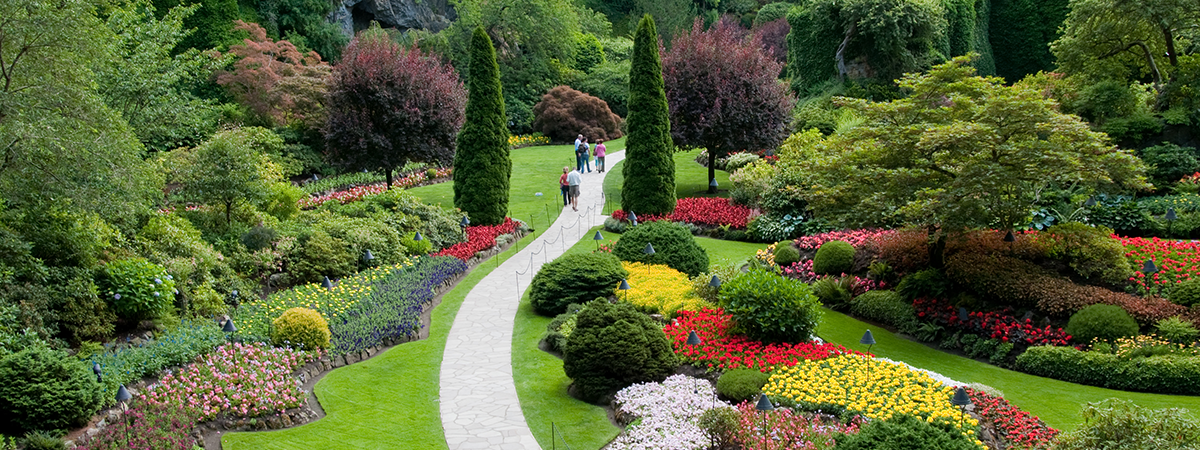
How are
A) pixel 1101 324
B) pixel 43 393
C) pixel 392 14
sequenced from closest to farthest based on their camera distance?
1. pixel 43 393
2. pixel 1101 324
3. pixel 392 14

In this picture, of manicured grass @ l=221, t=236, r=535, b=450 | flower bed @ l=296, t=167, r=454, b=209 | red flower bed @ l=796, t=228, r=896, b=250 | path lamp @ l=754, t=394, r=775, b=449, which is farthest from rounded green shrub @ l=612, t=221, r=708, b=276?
flower bed @ l=296, t=167, r=454, b=209

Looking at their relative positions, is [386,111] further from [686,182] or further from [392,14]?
[392,14]

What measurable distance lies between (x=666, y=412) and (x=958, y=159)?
7.04 metres

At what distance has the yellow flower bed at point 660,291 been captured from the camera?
14125 millimetres

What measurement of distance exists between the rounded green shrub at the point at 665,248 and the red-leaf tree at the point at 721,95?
7107 millimetres

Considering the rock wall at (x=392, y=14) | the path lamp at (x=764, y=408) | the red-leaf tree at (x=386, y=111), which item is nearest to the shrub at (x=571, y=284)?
the path lamp at (x=764, y=408)

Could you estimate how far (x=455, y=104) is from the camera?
77.4ft

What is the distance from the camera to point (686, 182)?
89.4 ft

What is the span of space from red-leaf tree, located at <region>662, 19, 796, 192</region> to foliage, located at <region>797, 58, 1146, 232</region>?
8.27 meters

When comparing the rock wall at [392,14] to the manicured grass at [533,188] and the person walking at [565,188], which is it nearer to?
the manicured grass at [533,188]

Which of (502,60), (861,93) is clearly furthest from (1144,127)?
(502,60)

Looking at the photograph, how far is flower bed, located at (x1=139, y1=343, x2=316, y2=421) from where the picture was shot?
10.2 metres

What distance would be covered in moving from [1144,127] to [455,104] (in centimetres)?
1791

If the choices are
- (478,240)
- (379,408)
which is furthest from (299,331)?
(478,240)
